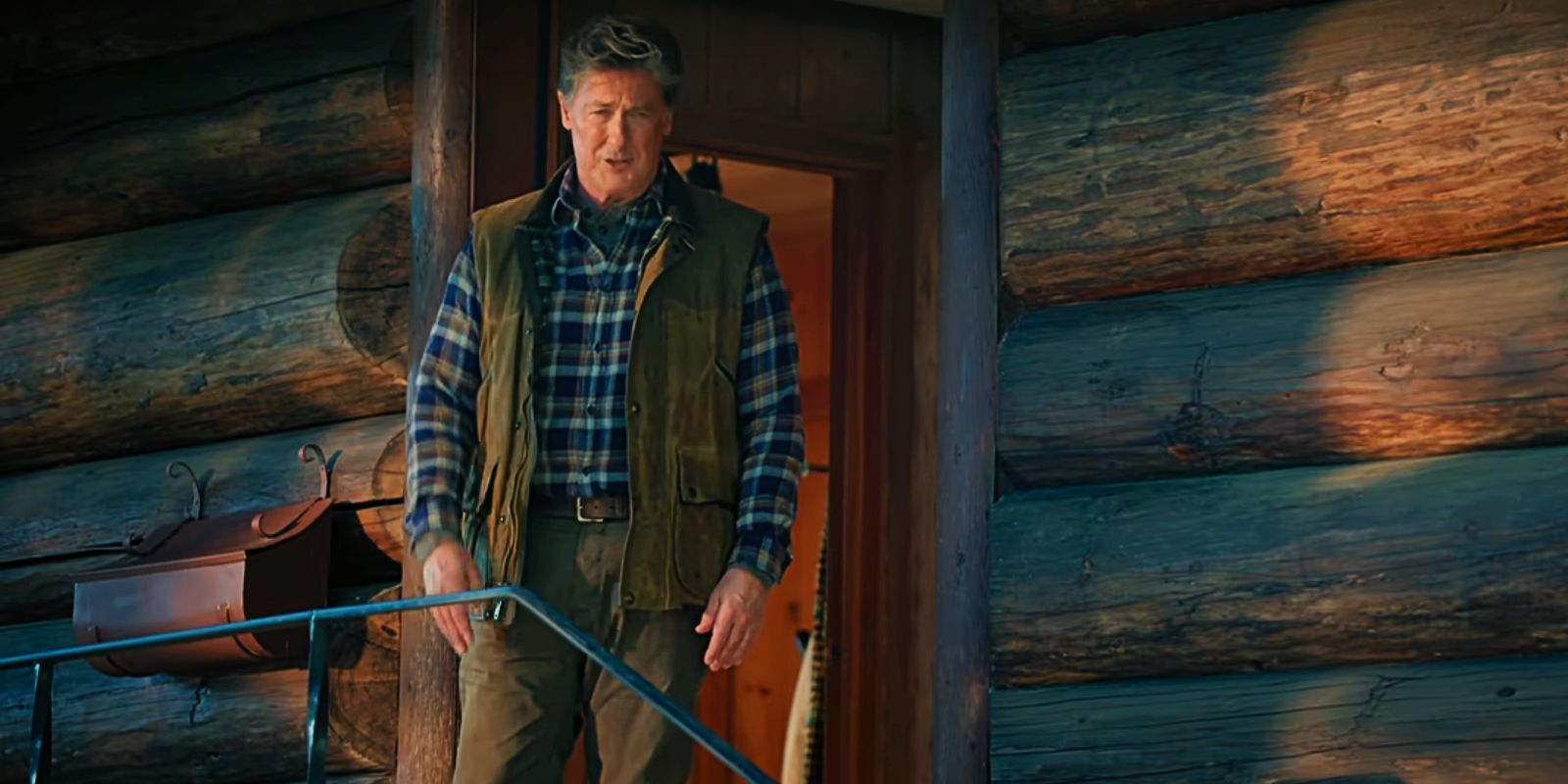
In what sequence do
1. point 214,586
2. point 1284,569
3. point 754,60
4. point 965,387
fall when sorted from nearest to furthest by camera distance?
point 1284,569 → point 965,387 → point 214,586 → point 754,60

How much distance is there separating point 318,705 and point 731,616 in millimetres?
824

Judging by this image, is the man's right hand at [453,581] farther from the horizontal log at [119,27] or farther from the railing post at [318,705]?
the horizontal log at [119,27]

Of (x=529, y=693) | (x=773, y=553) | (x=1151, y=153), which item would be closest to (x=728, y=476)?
(x=773, y=553)

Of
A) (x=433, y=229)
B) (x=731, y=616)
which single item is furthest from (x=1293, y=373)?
(x=433, y=229)

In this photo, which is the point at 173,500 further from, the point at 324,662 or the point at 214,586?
the point at 324,662

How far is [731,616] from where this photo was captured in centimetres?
454

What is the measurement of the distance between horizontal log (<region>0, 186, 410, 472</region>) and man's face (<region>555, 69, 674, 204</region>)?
134 cm

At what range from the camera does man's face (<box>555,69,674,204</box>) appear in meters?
4.79

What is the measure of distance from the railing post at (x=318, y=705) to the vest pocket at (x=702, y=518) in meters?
0.72

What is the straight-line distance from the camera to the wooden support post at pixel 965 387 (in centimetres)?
532

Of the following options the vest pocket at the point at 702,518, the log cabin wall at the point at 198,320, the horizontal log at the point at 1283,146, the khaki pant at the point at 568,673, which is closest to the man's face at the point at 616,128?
the vest pocket at the point at 702,518

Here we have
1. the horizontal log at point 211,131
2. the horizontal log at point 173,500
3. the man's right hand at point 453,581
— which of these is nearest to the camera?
the man's right hand at point 453,581

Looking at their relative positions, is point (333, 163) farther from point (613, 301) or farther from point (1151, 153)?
point (1151, 153)

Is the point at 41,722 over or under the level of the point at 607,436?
under
